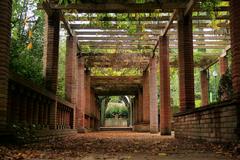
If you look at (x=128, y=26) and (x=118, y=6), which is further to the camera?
(x=128, y=26)

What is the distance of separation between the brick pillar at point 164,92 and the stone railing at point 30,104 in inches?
244

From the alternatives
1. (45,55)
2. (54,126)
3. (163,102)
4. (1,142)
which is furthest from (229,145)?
(163,102)

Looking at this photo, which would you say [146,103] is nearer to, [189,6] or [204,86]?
[204,86]

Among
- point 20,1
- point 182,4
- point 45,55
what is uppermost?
point 20,1

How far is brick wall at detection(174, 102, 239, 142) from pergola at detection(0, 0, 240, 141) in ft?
1.48

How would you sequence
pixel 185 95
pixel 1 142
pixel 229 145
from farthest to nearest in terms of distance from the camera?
1. pixel 185 95
2. pixel 229 145
3. pixel 1 142

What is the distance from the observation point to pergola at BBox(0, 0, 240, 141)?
38.5 ft

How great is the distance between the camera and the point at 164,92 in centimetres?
1722

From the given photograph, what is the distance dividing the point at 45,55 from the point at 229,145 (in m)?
7.45

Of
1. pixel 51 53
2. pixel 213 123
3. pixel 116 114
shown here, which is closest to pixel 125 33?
pixel 51 53

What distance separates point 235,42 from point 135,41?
38.1 feet

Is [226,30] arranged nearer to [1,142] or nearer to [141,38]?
[141,38]

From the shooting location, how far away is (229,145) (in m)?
6.73

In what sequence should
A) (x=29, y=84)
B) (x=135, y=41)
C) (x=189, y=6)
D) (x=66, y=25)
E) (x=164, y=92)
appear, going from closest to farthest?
(x=29, y=84) → (x=189, y=6) → (x=66, y=25) → (x=164, y=92) → (x=135, y=41)
